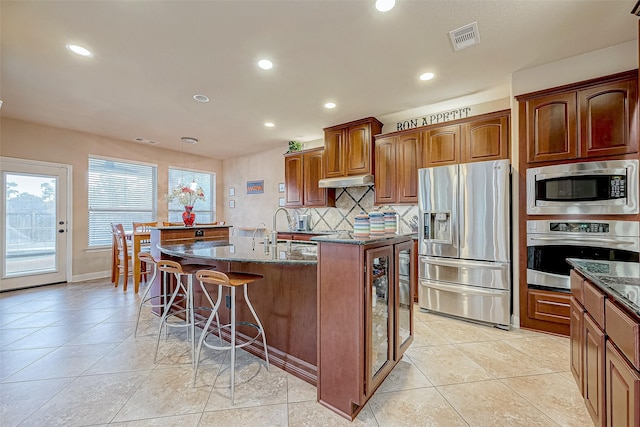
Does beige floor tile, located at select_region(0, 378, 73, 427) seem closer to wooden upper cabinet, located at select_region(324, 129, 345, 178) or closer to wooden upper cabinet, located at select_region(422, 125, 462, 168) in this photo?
wooden upper cabinet, located at select_region(324, 129, 345, 178)

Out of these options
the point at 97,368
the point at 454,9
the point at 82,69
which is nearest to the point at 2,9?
the point at 82,69

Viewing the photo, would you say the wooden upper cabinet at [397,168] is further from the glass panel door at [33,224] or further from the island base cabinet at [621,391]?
the glass panel door at [33,224]

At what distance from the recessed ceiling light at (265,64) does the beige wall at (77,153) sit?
416 cm

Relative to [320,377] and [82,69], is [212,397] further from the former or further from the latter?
[82,69]

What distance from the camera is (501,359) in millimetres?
2180

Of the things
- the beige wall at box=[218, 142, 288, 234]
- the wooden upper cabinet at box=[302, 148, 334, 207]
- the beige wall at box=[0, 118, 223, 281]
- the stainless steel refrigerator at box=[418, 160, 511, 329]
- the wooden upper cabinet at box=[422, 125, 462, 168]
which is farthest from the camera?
the beige wall at box=[218, 142, 288, 234]

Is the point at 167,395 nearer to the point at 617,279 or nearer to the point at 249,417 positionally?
the point at 249,417

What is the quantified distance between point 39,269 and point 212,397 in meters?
4.67

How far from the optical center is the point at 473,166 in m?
2.88

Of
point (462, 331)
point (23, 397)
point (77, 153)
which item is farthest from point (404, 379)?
point (77, 153)

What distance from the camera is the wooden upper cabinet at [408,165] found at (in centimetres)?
362

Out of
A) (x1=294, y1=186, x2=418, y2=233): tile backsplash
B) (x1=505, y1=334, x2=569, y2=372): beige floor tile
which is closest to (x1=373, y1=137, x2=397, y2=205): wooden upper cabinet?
(x1=294, y1=186, x2=418, y2=233): tile backsplash

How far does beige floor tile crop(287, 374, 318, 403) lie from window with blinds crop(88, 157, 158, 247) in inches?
198

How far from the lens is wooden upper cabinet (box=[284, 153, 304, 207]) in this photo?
5.04 m
